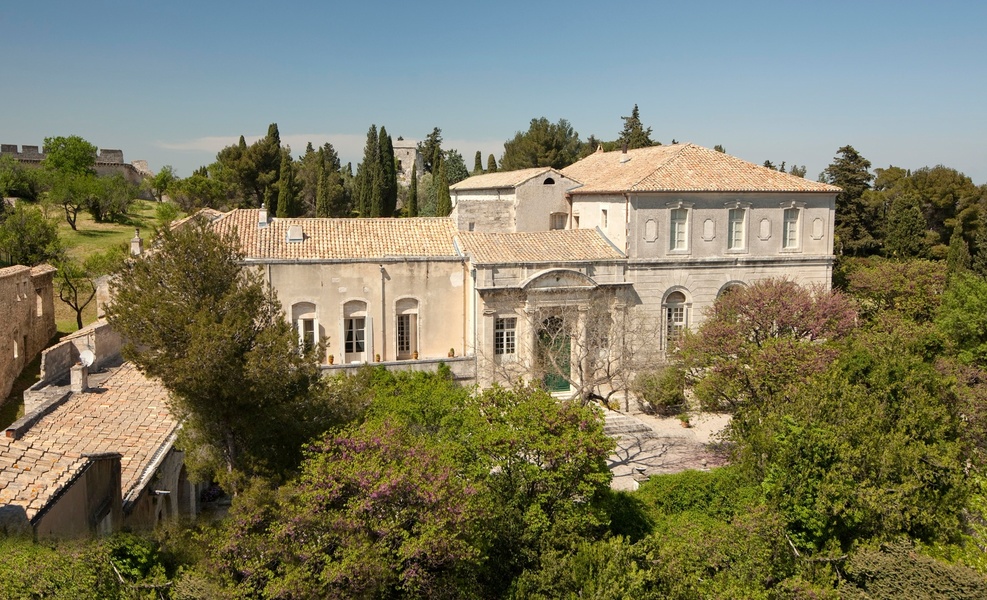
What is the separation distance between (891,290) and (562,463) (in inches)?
857

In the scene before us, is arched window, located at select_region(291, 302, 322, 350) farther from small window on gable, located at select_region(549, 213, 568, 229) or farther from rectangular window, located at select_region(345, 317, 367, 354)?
small window on gable, located at select_region(549, 213, 568, 229)

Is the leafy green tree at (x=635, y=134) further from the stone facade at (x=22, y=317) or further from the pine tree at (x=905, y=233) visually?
the stone facade at (x=22, y=317)

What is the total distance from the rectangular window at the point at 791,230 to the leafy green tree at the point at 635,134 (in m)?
25.1

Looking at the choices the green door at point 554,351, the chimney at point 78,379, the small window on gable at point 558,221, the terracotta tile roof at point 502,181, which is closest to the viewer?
the chimney at point 78,379

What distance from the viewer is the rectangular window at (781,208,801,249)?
99.3 ft

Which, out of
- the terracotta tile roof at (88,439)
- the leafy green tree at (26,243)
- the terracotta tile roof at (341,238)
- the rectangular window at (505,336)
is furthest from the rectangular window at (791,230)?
the leafy green tree at (26,243)

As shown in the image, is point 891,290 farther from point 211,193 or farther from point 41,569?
point 211,193

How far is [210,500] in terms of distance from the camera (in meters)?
20.2

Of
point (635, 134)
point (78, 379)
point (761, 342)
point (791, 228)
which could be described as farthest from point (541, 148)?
point (78, 379)

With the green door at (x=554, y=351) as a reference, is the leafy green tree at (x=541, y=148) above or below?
above

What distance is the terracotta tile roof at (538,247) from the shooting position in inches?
1068

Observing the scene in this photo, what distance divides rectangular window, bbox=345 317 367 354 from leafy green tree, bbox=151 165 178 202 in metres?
44.2

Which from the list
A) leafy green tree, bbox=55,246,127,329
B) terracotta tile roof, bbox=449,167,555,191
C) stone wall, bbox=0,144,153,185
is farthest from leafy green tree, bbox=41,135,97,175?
terracotta tile roof, bbox=449,167,555,191

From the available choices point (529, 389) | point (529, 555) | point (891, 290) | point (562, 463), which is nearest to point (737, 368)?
point (529, 389)
